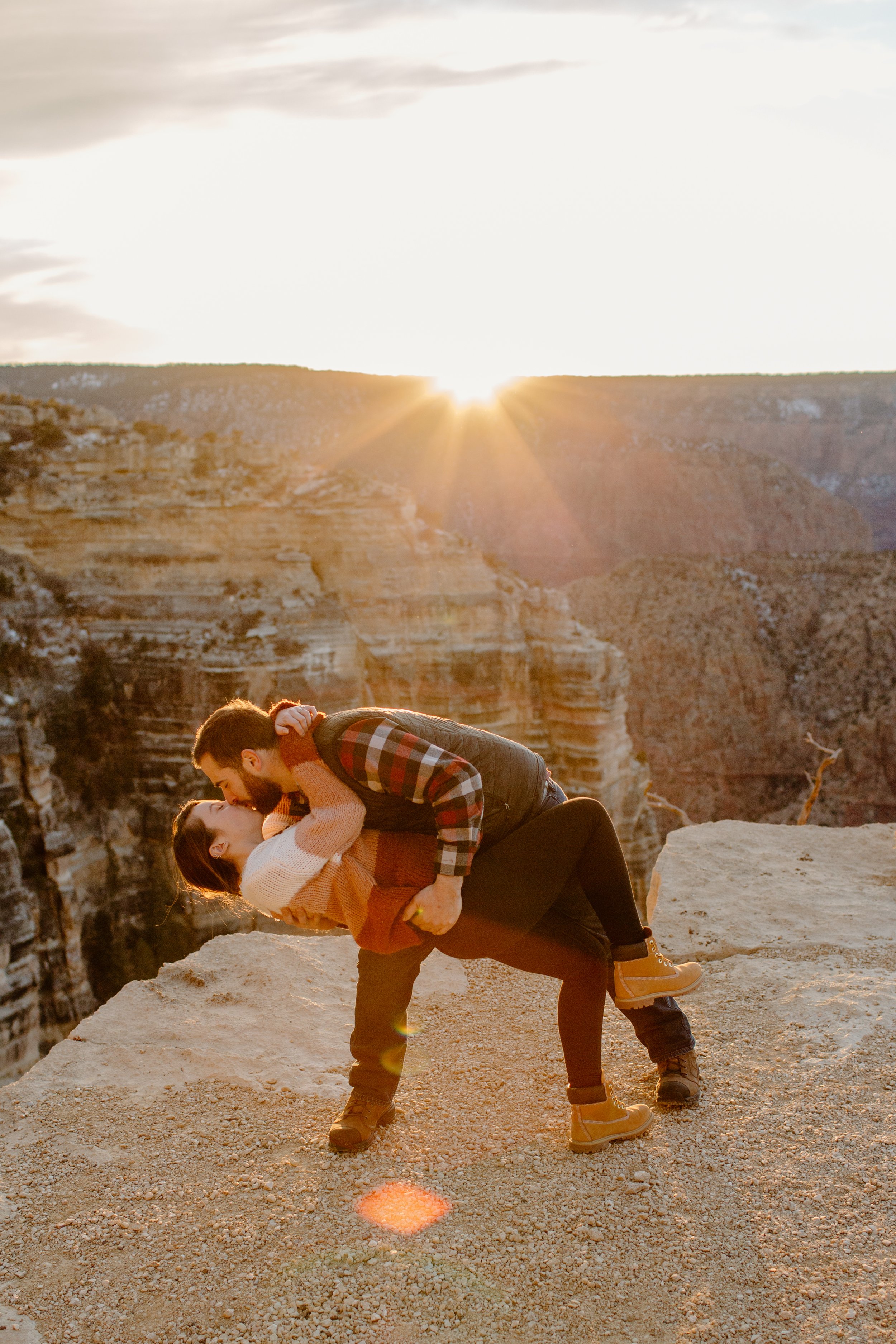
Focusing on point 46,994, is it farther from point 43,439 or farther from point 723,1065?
point 723,1065

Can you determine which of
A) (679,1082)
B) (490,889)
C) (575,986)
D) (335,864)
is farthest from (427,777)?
(679,1082)

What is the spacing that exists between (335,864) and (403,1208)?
1.13 m

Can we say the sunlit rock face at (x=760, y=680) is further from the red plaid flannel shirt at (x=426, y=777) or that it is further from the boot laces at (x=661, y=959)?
the red plaid flannel shirt at (x=426, y=777)

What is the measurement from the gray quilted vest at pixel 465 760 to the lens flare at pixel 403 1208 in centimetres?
115

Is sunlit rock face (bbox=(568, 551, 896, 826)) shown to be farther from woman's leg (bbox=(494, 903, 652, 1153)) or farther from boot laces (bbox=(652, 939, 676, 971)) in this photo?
woman's leg (bbox=(494, 903, 652, 1153))

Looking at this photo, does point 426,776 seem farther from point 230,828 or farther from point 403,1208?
point 403,1208

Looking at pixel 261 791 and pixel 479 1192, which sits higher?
pixel 261 791

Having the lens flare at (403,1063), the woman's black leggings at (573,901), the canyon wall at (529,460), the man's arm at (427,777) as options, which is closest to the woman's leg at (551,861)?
the woman's black leggings at (573,901)

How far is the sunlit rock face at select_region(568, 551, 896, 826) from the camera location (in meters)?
35.4

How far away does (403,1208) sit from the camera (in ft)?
10.3

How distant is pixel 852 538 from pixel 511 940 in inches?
2788

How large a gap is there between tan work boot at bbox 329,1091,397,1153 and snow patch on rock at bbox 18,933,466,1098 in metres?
0.41

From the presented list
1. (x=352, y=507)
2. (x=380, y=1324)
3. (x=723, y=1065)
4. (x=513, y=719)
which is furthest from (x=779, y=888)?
(x=352, y=507)

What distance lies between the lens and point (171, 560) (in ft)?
51.7
